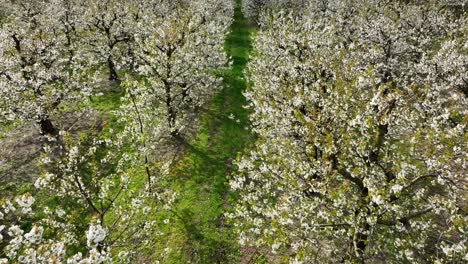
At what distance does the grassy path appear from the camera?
77.6 feet

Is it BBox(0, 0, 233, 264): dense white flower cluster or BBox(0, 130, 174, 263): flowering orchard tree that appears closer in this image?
BBox(0, 130, 174, 263): flowering orchard tree

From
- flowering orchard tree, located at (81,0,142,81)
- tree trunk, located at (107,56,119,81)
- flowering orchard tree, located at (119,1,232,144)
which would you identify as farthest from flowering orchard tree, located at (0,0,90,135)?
tree trunk, located at (107,56,119,81)

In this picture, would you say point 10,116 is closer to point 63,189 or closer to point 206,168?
point 63,189

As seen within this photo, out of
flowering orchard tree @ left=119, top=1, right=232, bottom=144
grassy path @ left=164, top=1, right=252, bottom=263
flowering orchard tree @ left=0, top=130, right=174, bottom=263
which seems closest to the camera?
flowering orchard tree @ left=0, top=130, right=174, bottom=263

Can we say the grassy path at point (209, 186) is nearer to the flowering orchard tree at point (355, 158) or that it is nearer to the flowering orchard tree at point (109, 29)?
the flowering orchard tree at point (355, 158)

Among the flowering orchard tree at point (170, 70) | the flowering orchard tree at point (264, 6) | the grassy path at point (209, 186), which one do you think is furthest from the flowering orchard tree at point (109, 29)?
the flowering orchard tree at point (264, 6)

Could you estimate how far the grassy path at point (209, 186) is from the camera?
2366cm

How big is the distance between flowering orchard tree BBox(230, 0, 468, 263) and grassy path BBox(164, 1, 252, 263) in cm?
229

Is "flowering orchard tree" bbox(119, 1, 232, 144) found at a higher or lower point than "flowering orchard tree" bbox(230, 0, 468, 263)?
higher

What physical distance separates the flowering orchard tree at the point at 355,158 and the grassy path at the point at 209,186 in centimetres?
229

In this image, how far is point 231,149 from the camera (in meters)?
35.4

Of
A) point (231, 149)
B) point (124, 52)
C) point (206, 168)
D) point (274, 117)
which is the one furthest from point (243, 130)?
point (124, 52)

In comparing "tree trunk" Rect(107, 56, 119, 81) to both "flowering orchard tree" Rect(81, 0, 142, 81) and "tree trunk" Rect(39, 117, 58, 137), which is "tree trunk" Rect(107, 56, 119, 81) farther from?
"tree trunk" Rect(39, 117, 58, 137)

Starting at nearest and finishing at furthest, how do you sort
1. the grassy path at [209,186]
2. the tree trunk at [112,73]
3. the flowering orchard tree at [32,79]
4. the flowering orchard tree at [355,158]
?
the flowering orchard tree at [355,158] < the grassy path at [209,186] < the flowering orchard tree at [32,79] < the tree trunk at [112,73]
